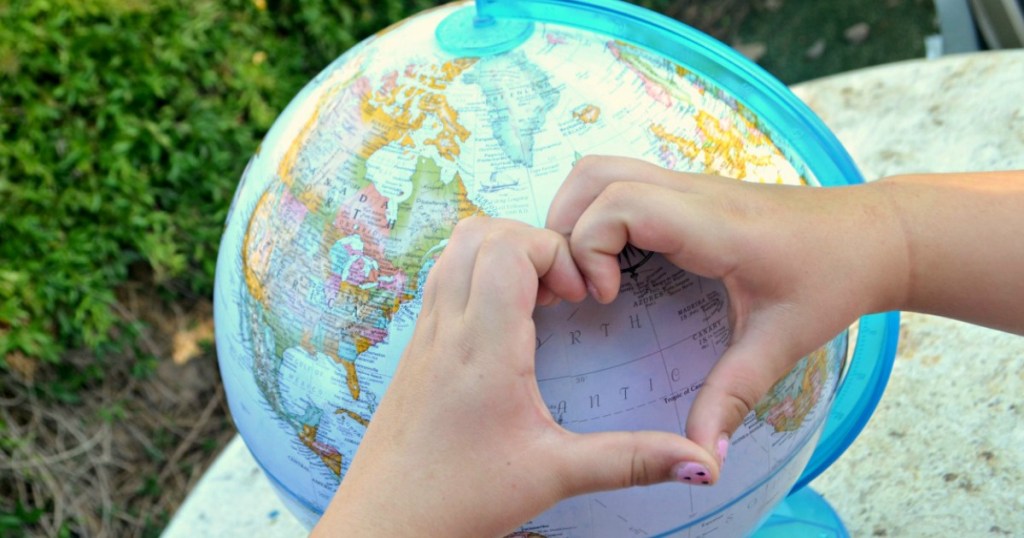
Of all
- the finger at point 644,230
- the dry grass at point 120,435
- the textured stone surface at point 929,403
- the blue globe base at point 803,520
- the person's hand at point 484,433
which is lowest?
the dry grass at point 120,435

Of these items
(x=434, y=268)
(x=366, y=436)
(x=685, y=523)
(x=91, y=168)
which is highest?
(x=434, y=268)

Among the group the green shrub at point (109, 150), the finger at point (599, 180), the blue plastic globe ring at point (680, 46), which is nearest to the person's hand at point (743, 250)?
the finger at point (599, 180)

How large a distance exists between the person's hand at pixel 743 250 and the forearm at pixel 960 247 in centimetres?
4

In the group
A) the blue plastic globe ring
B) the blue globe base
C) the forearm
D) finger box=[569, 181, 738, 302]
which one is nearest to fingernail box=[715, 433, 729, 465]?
finger box=[569, 181, 738, 302]

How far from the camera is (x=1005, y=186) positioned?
1073mm

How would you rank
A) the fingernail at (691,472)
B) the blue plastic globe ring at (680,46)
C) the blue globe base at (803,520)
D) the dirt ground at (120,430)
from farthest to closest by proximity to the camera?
1. the dirt ground at (120,430)
2. the blue globe base at (803,520)
3. the blue plastic globe ring at (680,46)
4. the fingernail at (691,472)

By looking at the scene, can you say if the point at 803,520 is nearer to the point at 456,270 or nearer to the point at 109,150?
the point at 456,270

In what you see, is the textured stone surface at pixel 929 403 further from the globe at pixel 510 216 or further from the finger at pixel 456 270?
the finger at pixel 456 270

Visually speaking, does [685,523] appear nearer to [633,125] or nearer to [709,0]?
[633,125]

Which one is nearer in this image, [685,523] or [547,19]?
[685,523]

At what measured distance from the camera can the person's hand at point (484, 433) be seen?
855mm

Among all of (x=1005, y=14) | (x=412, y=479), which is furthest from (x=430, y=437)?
(x=1005, y=14)

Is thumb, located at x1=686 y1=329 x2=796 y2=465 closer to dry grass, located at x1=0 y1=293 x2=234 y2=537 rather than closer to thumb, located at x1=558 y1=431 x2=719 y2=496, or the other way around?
thumb, located at x1=558 y1=431 x2=719 y2=496

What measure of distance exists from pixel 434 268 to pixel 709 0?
3.20 m
